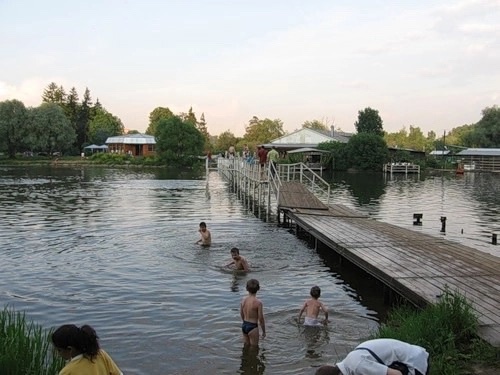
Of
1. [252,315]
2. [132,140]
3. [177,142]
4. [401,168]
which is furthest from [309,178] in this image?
[132,140]

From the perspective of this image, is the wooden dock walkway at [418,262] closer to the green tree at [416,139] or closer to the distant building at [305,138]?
the distant building at [305,138]

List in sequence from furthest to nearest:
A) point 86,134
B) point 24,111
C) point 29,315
Answer: point 86,134 < point 24,111 < point 29,315

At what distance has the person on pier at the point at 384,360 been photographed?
198 inches

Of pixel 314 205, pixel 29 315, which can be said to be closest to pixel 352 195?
pixel 314 205

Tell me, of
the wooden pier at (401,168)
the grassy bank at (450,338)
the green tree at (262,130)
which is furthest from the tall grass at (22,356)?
the green tree at (262,130)

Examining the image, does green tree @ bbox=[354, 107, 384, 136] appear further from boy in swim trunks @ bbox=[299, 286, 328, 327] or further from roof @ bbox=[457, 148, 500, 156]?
boy in swim trunks @ bbox=[299, 286, 328, 327]

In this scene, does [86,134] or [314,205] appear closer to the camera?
[314,205]

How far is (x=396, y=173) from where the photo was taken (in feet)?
281

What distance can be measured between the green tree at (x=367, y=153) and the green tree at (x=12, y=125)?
5896cm

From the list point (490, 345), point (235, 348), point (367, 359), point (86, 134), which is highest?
point (86, 134)

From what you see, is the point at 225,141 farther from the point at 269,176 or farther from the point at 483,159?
the point at 269,176

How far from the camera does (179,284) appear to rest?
14.4 m

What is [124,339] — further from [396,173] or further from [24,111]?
[24,111]

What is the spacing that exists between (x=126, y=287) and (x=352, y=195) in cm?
3310
